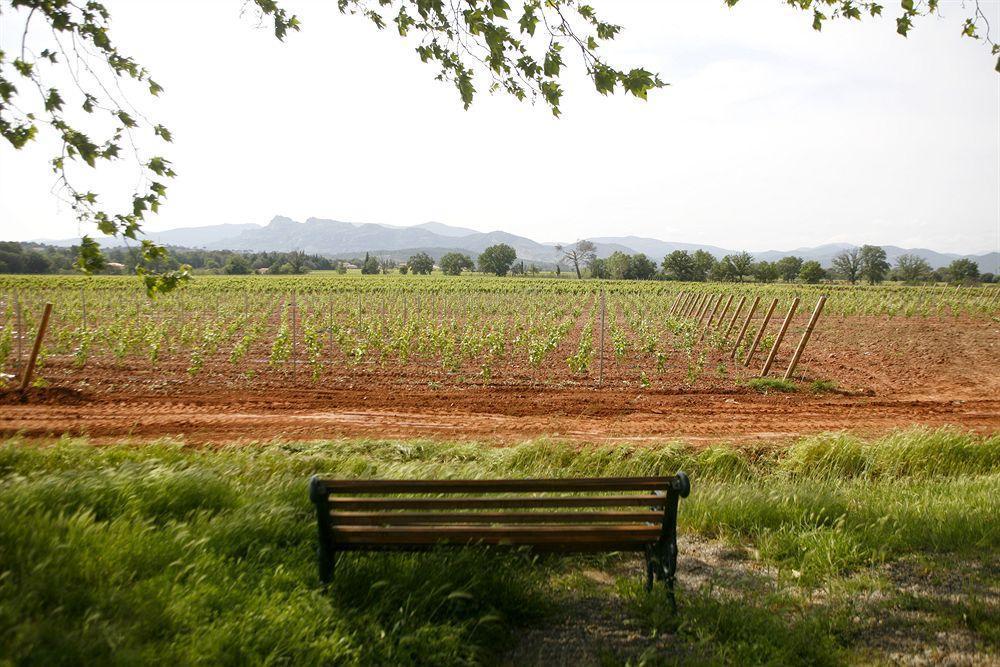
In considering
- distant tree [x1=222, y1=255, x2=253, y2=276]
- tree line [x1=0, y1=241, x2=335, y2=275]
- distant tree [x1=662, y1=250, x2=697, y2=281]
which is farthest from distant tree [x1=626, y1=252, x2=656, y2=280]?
distant tree [x1=222, y1=255, x2=253, y2=276]

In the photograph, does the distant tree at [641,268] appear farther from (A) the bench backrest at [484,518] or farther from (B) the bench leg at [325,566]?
(B) the bench leg at [325,566]

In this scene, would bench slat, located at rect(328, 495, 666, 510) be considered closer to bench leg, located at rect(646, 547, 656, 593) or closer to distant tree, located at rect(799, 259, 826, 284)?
bench leg, located at rect(646, 547, 656, 593)

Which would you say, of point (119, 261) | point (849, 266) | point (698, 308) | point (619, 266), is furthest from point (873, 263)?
point (119, 261)

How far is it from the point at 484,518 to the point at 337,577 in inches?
33.9

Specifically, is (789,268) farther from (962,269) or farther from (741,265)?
(962,269)

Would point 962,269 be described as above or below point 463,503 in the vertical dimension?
above

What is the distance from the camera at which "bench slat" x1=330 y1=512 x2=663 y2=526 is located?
3316mm

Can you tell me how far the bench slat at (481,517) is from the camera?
3316 mm

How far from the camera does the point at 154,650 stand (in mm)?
2322

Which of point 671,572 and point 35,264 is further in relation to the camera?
point 35,264

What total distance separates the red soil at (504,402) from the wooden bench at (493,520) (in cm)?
504

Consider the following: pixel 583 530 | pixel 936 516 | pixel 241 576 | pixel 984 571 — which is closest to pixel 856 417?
pixel 936 516

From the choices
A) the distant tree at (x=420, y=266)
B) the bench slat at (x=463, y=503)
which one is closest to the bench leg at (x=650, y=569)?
the bench slat at (x=463, y=503)

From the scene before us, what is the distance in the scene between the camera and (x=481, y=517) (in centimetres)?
345
